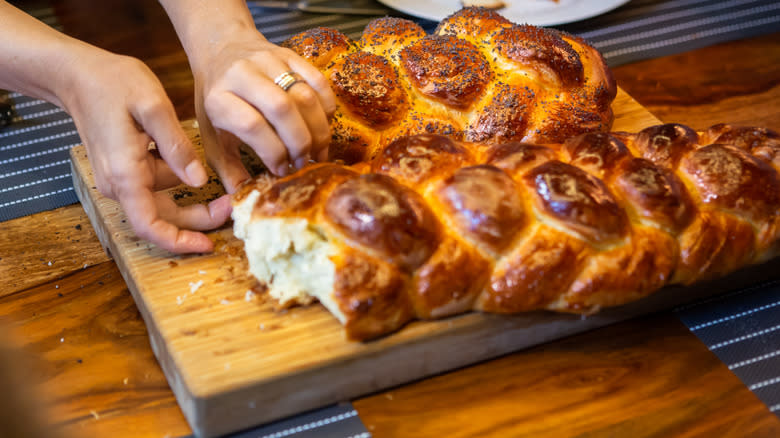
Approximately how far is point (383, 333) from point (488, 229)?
0.74 feet

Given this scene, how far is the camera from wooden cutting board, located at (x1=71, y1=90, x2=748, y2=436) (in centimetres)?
105

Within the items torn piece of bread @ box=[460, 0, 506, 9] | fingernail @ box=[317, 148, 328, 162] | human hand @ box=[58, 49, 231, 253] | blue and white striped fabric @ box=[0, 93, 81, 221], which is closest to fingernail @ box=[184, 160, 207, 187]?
human hand @ box=[58, 49, 231, 253]

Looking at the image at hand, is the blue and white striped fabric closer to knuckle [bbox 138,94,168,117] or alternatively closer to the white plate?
knuckle [bbox 138,94,168,117]

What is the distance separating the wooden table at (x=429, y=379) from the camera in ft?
3.58

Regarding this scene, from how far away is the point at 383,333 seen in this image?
1.10m

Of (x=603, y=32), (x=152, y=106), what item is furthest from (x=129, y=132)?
(x=603, y=32)

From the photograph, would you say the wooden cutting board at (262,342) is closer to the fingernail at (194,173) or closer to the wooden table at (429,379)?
the wooden table at (429,379)

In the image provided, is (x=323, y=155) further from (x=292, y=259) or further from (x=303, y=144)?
(x=292, y=259)

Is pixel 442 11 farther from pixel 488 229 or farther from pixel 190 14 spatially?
pixel 488 229

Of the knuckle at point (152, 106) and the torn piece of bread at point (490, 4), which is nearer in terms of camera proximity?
the knuckle at point (152, 106)

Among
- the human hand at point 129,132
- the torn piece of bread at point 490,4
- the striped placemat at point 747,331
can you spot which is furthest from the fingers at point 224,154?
the torn piece of bread at point 490,4

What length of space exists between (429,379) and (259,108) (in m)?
0.52

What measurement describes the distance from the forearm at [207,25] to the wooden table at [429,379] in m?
0.44

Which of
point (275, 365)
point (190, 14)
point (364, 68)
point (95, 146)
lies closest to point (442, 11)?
point (364, 68)
